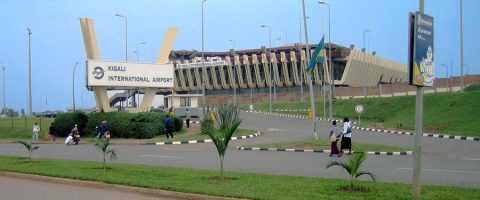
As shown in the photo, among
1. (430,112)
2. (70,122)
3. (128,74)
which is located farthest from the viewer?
(430,112)

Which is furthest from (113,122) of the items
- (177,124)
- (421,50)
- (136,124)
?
(421,50)

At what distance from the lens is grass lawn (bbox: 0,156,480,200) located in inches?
371

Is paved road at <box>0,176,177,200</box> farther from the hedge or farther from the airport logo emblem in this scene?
the airport logo emblem

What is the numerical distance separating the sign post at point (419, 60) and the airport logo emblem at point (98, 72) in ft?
97.6

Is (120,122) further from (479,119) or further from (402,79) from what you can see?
(402,79)

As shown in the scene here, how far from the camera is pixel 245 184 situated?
11.0 m

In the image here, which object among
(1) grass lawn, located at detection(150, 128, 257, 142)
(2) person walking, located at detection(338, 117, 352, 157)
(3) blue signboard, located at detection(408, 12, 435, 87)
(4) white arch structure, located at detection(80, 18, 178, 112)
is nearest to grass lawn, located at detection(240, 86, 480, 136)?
(1) grass lawn, located at detection(150, 128, 257, 142)

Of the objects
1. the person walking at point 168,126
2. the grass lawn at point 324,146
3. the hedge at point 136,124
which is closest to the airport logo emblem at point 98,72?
the hedge at point 136,124

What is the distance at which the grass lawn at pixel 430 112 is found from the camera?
115ft

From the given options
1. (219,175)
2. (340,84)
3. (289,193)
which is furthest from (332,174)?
(340,84)

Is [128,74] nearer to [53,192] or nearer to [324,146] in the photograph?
[324,146]

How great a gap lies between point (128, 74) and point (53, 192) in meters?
26.9

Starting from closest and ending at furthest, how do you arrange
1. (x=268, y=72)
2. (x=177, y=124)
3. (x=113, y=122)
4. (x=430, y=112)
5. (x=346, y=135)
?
(x=346, y=135), (x=113, y=122), (x=177, y=124), (x=430, y=112), (x=268, y=72)

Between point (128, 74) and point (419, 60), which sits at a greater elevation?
point (128, 74)
